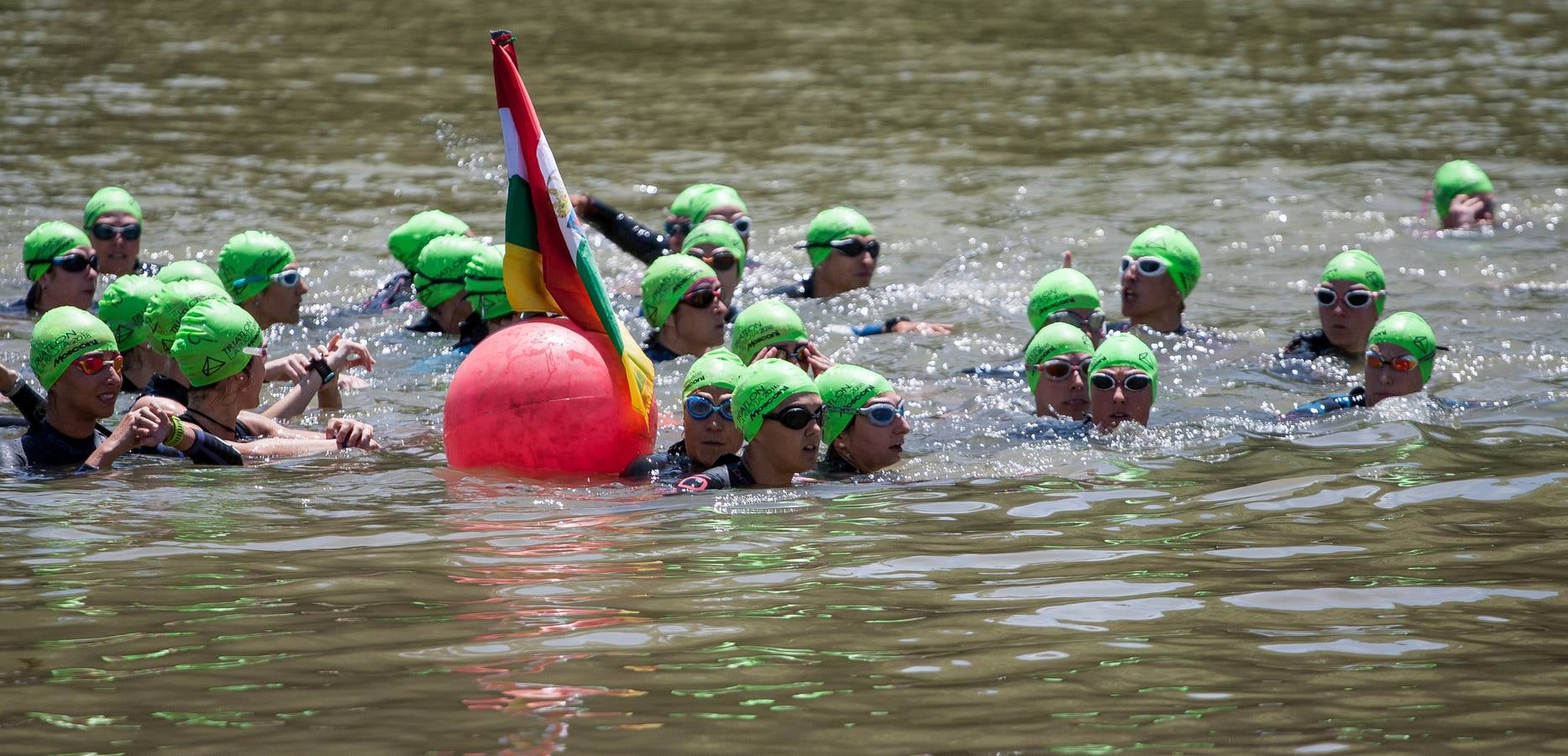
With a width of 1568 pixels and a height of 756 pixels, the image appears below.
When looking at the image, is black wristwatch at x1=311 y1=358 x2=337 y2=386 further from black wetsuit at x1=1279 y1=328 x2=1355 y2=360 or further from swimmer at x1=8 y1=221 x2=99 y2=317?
black wetsuit at x1=1279 y1=328 x2=1355 y2=360

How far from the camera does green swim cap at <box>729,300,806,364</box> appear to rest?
11008 millimetres

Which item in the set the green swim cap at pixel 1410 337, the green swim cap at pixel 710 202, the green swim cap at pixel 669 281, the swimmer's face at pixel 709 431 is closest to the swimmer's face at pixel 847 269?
the green swim cap at pixel 710 202

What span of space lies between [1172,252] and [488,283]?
17.3 ft

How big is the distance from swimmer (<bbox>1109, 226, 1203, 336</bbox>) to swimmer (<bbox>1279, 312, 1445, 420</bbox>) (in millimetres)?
2423

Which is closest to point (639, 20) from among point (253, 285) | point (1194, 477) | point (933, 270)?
point (933, 270)

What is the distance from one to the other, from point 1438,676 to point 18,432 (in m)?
8.75

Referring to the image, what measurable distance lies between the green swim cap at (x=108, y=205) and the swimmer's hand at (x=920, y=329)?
22.2 ft

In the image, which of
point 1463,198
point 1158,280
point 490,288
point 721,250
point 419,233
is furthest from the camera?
point 1463,198

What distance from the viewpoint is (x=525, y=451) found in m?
9.10

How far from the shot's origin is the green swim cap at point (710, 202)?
52.6ft

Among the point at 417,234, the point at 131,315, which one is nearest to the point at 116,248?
the point at 417,234

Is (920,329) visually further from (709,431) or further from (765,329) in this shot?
(709,431)

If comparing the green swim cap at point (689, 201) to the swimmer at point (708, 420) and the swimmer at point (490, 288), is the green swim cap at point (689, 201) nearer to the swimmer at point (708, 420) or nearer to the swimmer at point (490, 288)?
the swimmer at point (490, 288)

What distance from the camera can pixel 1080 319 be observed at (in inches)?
496
